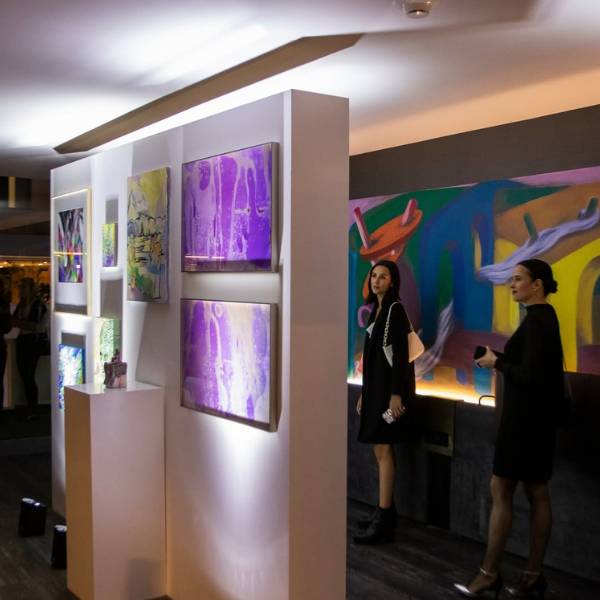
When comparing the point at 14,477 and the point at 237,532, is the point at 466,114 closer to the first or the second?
the point at 237,532

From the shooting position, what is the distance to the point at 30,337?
7879 mm

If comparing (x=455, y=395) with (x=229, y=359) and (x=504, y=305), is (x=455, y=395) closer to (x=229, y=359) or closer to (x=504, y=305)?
(x=504, y=305)

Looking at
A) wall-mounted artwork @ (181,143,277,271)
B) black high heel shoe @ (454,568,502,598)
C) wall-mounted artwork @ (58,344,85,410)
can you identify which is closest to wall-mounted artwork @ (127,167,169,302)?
wall-mounted artwork @ (181,143,277,271)

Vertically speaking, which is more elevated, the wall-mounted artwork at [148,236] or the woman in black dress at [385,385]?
the wall-mounted artwork at [148,236]

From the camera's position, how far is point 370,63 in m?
4.15

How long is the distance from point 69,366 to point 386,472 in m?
2.29

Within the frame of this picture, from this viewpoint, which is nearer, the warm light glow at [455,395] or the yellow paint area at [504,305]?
the yellow paint area at [504,305]

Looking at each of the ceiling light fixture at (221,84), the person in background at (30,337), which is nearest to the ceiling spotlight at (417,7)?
the ceiling light fixture at (221,84)

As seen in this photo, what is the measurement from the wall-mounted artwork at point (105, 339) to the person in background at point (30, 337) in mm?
2772

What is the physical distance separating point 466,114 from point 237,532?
315 cm

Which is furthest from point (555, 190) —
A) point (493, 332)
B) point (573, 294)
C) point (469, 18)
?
point (469, 18)

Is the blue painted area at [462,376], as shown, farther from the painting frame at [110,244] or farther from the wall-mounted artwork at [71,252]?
the wall-mounted artwork at [71,252]

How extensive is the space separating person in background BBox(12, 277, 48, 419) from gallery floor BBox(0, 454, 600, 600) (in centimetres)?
229

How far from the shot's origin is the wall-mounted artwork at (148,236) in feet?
13.9
